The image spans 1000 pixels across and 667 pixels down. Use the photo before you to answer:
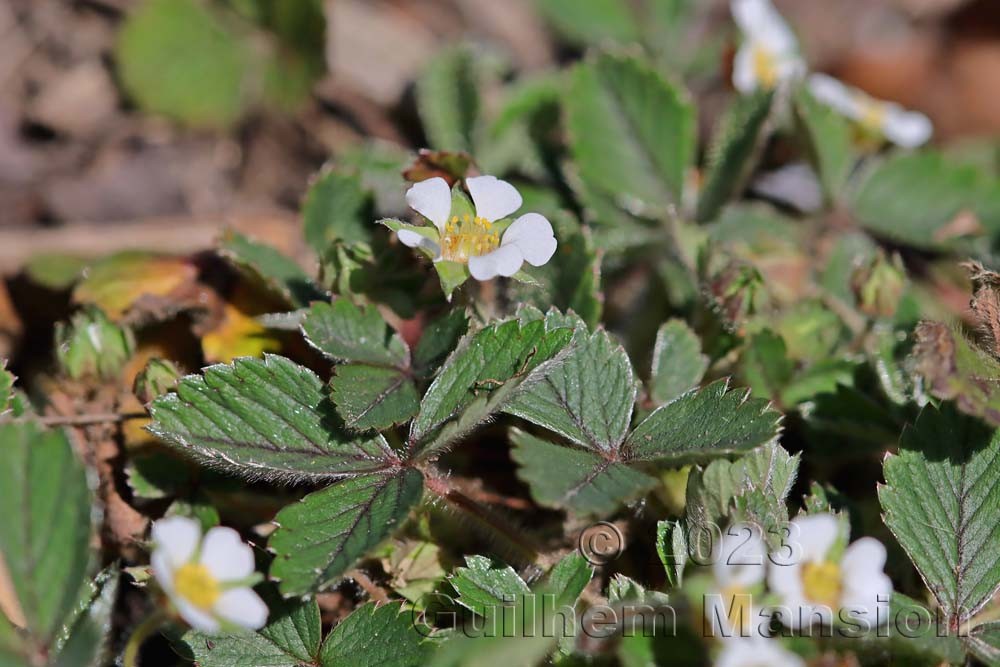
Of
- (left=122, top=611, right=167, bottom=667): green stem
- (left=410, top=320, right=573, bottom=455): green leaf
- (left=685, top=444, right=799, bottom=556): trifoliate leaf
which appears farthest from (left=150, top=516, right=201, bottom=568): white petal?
(left=685, top=444, right=799, bottom=556): trifoliate leaf

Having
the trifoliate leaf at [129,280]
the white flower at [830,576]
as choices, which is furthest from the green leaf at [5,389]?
the white flower at [830,576]

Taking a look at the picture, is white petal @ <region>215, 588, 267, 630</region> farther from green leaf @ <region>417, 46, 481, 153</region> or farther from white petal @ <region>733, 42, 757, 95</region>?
white petal @ <region>733, 42, 757, 95</region>

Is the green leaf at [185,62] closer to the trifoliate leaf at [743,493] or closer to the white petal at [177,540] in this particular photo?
the white petal at [177,540]

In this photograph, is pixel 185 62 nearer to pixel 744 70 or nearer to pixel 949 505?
pixel 744 70

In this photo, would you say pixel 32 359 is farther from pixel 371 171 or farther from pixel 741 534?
pixel 741 534

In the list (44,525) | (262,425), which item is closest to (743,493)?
(262,425)

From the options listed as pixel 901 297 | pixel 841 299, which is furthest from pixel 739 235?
pixel 901 297
